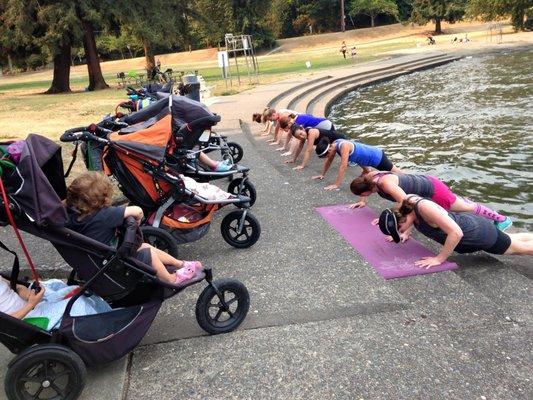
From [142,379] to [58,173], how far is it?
1.42 m

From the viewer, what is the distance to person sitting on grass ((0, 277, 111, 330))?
9.21ft

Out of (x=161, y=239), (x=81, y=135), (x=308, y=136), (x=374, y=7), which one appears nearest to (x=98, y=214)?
(x=161, y=239)

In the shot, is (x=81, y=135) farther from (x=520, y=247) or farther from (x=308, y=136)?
(x=308, y=136)

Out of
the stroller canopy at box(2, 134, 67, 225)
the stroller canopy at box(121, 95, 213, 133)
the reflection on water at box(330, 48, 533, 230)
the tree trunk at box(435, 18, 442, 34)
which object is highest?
the tree trunk at box(435, 18, 442, 34)

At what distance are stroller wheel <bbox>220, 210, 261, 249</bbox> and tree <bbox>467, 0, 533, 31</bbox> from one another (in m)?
42.0

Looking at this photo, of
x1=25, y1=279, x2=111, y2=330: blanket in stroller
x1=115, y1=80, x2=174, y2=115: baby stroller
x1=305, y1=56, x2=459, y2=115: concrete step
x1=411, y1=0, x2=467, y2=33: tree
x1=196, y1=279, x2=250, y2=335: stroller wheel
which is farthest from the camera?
x1=411, y1=0, x2=467, y2=33: tree

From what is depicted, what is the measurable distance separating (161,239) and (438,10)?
183ft

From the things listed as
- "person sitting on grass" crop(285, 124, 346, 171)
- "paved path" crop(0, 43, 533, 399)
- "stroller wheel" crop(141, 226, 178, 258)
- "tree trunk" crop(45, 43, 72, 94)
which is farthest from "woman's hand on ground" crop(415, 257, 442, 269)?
"tree trunk" crop(45, 43, 72, 94)

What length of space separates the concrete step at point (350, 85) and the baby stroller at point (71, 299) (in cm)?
1200

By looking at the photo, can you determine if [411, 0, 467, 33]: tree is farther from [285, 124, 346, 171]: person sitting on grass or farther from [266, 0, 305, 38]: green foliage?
[285, 124, 346, 171]: person sitting on grass

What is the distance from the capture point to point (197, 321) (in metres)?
3.35

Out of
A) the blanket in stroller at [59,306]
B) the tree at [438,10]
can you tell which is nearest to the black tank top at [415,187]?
the blanket in stroller at [59,306]

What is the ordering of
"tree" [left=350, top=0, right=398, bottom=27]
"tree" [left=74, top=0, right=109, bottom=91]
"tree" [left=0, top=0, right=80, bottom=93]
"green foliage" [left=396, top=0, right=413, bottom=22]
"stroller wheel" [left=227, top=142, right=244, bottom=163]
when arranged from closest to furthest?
"stroller wheel" [left=227, top=142, right=244, bottom=163], "tree" [left=0, top=0, right=80, bottom=93], "tree" [left=74, top=0, right=109, bottom=91], "tree" [left=350, top=0, right=398, bottom=27], "green foliage" [left=396, top=0, right=413, bottom=22]

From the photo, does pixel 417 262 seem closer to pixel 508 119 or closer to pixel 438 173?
pixel 438 173
